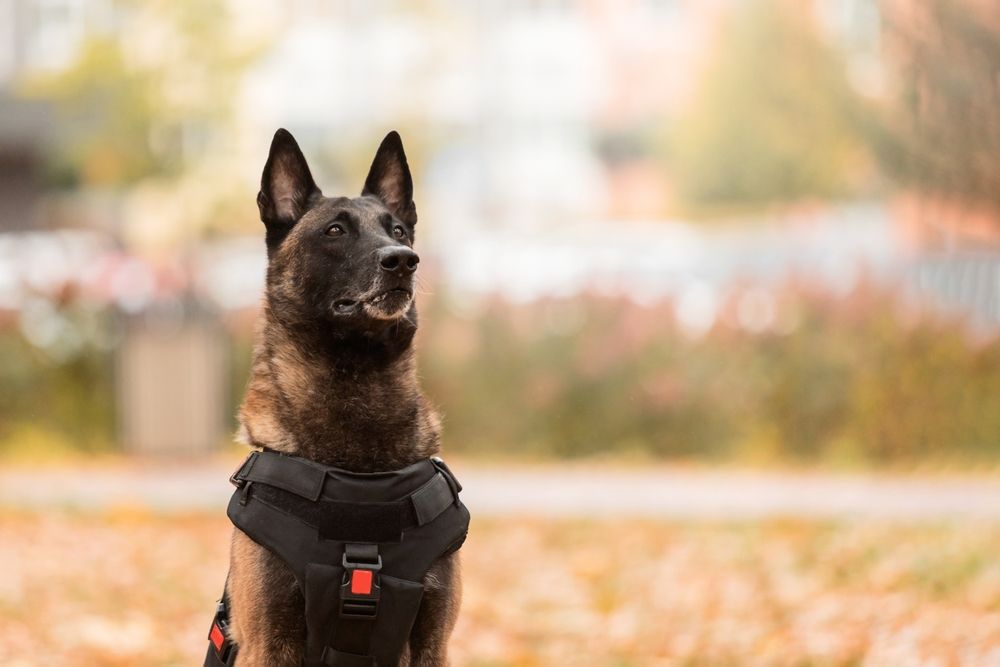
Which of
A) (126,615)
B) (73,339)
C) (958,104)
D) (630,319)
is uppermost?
(958,104)

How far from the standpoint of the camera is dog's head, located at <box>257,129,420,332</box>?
3.32 m

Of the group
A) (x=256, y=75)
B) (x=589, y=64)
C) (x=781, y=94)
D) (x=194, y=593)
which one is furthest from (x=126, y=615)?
(x=589, y=64)

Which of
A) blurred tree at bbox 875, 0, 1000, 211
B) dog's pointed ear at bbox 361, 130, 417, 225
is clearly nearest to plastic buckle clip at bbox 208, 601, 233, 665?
dog's pointed ear at bbox 361, 130, 417, 225

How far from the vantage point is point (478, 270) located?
1322 centimetres

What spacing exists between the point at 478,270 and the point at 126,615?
23.3 feet

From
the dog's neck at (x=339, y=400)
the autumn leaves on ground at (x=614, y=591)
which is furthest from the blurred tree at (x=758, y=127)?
the dog's neck at (x=339, y=400)

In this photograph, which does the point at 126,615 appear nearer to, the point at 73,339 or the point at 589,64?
the point at 73,339

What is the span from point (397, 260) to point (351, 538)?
0.74 meters

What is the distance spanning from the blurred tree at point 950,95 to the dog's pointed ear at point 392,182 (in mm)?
7143

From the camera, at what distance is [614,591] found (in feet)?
23.7

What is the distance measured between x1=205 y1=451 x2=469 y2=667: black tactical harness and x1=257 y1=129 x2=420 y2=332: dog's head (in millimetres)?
428

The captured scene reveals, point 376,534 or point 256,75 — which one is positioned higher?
point 256,75

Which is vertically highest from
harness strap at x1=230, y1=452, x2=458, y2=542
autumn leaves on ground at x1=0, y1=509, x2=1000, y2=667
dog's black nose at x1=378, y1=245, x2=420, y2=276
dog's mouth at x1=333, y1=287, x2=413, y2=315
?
dog's black nose at x1=378, y1=245, x2=420, y2=276

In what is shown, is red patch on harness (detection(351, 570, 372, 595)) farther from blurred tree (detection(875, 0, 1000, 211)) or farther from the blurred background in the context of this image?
blurred tree (detection(875, 0, 1000, 211))
